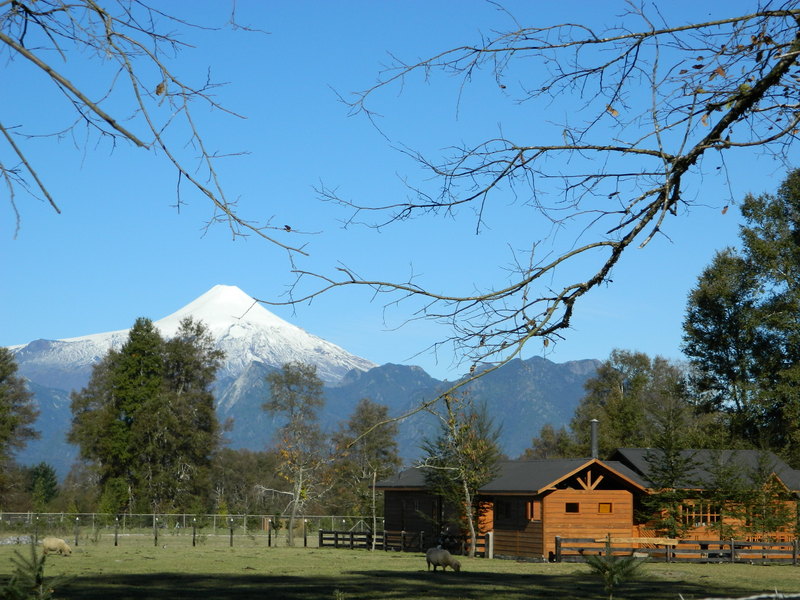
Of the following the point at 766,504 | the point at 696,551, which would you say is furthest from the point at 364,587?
the point at 766,504

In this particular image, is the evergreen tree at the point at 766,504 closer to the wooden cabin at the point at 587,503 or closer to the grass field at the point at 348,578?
the wooden cabin at the point at 587,503

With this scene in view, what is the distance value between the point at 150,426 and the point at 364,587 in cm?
4857

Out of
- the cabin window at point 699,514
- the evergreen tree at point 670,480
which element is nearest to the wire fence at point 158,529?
the evergreen tree at point 670,480

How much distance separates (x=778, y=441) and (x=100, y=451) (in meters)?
45.6

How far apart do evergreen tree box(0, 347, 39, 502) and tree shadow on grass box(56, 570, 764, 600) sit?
45.5 meters

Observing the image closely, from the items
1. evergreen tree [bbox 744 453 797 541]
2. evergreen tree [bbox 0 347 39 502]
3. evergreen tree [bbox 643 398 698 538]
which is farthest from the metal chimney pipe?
evergreen tree [bbox 0 347 39 502]

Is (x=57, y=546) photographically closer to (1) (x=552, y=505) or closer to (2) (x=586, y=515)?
(1) (x=552, y=505)

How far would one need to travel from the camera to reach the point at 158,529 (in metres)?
53.4

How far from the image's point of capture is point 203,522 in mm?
57031

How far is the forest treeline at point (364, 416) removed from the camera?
46.2 metres

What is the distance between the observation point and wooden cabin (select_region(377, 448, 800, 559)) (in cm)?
4138

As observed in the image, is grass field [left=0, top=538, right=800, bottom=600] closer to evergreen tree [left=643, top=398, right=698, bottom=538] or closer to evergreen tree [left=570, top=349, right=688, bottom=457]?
evergreen tree [left=643, top=398, right=698, bottom=538]

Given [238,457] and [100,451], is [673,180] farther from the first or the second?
[238,457]

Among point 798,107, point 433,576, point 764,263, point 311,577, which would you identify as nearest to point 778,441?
point 764,263
